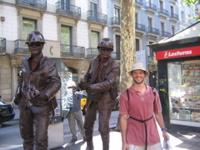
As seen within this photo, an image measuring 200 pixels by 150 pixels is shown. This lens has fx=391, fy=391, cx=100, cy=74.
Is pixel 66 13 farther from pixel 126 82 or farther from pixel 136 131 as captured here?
pixel 136 131

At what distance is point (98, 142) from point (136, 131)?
3.93 metres

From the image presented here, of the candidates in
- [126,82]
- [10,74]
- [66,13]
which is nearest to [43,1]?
[66,13]

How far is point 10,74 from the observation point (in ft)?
85.8

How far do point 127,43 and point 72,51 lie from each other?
2049 cm

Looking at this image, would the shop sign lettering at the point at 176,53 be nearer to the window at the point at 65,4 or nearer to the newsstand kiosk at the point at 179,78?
the newsstand kiosk at the point at 179,78

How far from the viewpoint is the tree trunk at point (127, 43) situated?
1065 centimetres

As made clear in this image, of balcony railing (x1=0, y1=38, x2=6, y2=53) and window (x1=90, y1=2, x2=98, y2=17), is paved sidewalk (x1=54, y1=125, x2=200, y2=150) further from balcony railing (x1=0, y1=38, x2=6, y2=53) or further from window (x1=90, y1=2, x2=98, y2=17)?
window (x1=90, y1=2, x2=98, y2=17)

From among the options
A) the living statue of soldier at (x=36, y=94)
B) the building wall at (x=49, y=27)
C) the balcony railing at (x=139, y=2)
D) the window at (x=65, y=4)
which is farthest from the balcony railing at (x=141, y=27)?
the living statue of soldier at (x=36, y=94)

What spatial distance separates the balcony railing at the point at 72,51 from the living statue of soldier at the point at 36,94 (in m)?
24.6

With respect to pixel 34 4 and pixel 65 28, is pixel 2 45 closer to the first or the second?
pixel 34 4

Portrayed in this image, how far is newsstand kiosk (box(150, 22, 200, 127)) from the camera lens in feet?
30.0

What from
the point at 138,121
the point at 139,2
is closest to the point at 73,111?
the point at 138,121

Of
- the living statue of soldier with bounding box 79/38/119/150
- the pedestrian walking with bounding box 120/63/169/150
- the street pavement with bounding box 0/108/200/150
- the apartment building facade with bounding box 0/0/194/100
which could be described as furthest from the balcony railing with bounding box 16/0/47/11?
the pedestrian walking with bounding box 120/63/169/150

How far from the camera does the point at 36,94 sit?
4773mm
